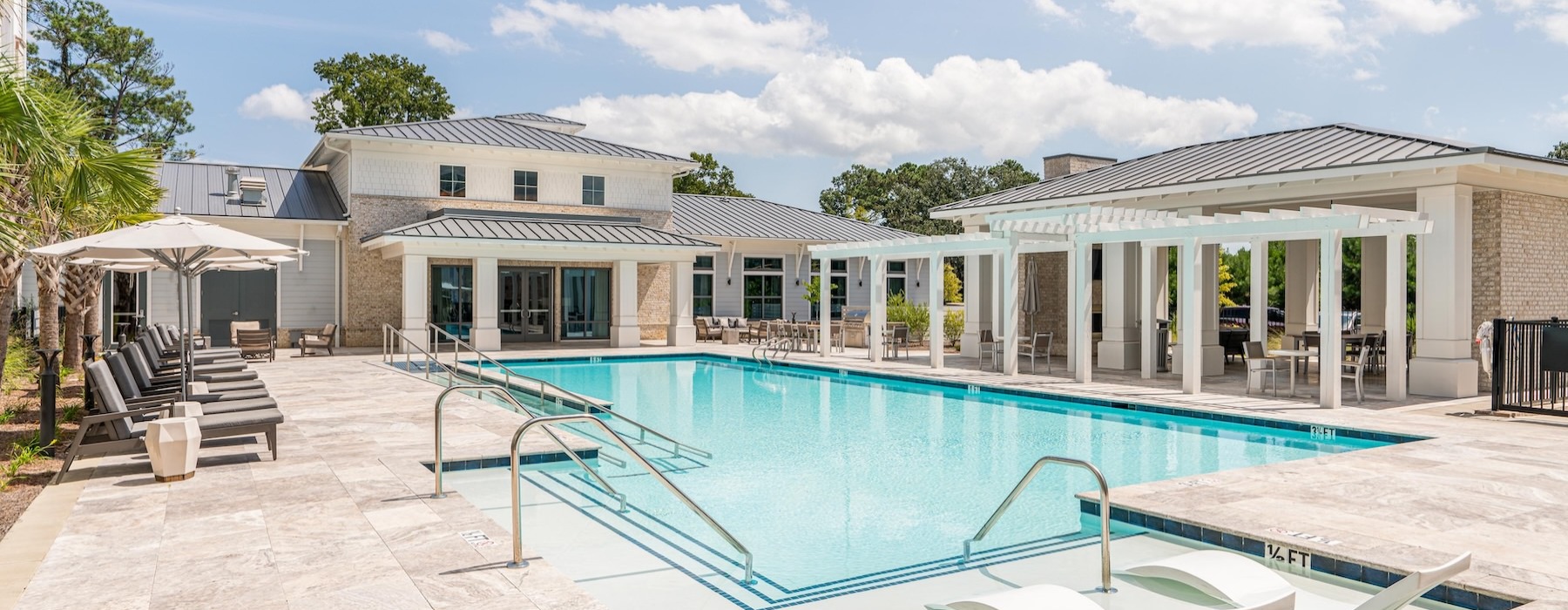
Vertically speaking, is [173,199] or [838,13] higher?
[838,13]

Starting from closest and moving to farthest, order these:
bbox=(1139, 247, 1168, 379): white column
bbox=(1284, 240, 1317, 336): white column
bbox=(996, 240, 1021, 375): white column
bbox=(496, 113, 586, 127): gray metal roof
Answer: bbox=(1139, 247, 1168, 379): white column < bbox=(996, 240, 1021, 375): white column < bbox=(1284, 240, 1317, 336): white column < bbox=(496, 113, 586, 127): gray metal roof

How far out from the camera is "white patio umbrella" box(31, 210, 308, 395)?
8258 mm

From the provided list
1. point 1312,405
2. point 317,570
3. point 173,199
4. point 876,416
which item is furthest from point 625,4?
point 317,570

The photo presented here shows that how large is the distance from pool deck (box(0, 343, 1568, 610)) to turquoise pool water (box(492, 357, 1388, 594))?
3.54 ft

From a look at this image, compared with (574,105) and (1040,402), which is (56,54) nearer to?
(574,105)

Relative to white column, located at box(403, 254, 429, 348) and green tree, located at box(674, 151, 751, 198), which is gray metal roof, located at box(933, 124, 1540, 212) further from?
green tree, located at box(674, 151, 751, 198)

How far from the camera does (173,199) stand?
21828 mm

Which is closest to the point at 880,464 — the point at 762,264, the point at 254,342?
the point at 254,342

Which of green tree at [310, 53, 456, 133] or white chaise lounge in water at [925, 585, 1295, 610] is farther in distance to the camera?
green tree at [310, 53, 456, 133]

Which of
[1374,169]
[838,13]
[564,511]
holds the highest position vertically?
[838,13]

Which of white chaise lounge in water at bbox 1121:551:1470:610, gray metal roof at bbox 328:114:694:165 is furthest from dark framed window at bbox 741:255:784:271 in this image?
white chaise lounge in water at bbox 1121:551:1470:610

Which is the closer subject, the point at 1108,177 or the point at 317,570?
the point at 317,570

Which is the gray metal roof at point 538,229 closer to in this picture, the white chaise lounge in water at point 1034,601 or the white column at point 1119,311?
the white column at point 1119,311

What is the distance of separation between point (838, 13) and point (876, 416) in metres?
12.5
